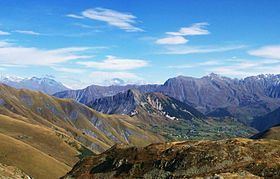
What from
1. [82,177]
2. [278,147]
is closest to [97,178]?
[82,177]

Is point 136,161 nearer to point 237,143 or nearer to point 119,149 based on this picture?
point 119,149

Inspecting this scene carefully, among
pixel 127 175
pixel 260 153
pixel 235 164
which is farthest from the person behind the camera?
pixel 127 175

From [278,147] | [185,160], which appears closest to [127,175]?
[185,160]

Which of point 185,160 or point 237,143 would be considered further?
point 237,143

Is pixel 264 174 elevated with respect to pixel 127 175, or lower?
elevated

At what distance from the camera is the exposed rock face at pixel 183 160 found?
97438 millimetres

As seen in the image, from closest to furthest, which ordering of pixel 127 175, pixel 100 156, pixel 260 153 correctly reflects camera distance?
pixel 260 153 → pixel 127 175 → pixel 100 156

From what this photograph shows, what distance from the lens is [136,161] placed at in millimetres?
114312

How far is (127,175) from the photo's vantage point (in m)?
109

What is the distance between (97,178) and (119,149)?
18.1m

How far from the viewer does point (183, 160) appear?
338ft

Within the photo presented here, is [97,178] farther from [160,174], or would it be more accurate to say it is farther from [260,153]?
[260,153]

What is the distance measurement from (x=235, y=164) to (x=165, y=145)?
32.7 metres

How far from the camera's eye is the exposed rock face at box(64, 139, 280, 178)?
320ft
